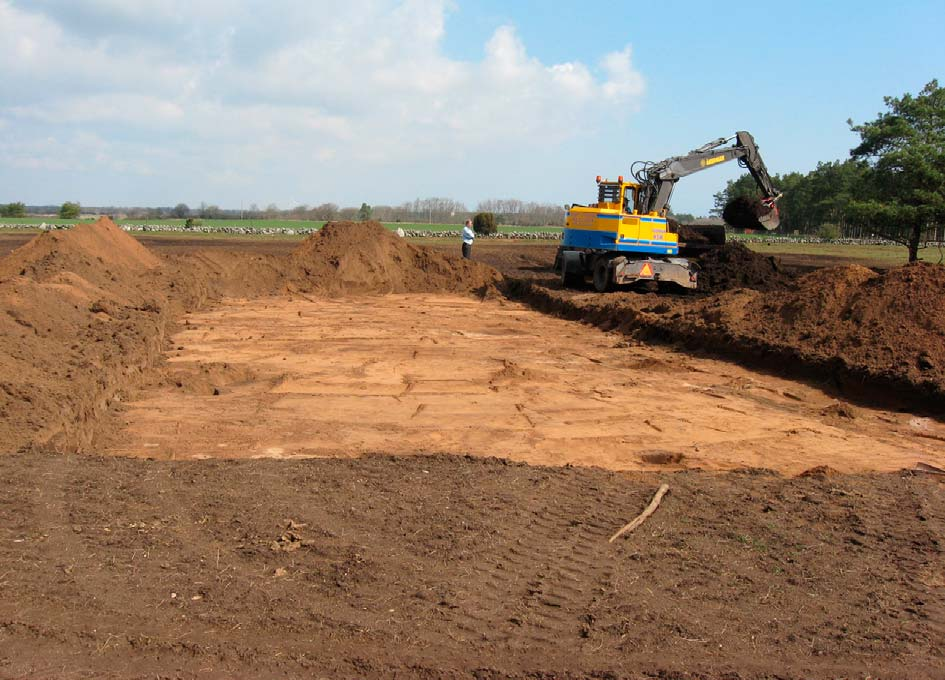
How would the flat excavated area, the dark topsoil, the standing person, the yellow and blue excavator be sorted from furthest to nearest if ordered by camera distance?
the standing person, the yellow and blue excavator, the flat excavated area, the dark topsoil

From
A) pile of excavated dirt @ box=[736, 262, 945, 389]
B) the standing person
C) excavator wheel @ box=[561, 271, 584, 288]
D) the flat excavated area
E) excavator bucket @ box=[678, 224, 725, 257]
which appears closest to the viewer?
the flat excavated area

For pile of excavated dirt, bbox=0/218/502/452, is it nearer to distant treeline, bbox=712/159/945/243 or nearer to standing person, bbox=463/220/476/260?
standing person, bbox=463/220/476/260

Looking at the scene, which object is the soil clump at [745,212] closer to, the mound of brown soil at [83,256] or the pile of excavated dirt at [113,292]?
the pile of excavated dirt at [113,292]

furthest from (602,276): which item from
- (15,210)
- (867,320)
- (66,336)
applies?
(15,210)

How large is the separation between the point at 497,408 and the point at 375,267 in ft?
49.5

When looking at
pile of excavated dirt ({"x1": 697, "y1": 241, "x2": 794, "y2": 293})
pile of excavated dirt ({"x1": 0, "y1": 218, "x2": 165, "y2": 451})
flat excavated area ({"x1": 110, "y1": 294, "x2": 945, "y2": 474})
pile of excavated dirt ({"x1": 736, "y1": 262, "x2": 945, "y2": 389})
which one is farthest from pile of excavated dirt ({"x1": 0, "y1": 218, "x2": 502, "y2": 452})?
pile of excavated dirt ({"x1": 736, "y1": 262, "x2": 945, "y2": 389})

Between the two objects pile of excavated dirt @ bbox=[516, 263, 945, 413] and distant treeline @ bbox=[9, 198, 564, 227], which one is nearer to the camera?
pile of excavated dirt @ bbox=[516, 263, 945, 413]

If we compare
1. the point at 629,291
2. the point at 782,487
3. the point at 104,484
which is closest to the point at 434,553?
the point at 104,484

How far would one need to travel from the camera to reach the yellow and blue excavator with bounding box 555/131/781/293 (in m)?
18.6

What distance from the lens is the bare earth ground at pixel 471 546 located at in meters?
A: 3.66

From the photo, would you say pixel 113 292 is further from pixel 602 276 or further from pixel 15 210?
pixel 15 210

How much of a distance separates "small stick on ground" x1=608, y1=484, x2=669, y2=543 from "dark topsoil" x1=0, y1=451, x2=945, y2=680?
0.22 feet

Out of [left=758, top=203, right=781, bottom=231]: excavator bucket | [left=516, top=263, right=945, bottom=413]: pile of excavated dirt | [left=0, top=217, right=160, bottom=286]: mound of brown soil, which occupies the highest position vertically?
[left=758, top=203, right=781, bottom=231]: excavator bucket

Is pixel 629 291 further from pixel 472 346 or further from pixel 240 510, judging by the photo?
pixel 240 510
